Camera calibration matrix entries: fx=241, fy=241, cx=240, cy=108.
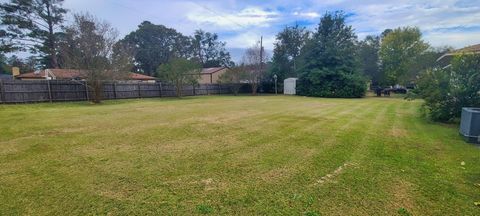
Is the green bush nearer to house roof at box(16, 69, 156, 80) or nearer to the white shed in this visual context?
house roof at box(16, 69, 156, 80)

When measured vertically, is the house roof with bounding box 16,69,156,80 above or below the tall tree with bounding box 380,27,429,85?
below

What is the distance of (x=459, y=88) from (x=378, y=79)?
3585 centimetres

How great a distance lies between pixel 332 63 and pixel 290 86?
19.2 ft

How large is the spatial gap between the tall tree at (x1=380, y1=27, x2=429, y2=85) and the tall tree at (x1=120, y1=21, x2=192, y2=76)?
3453cm

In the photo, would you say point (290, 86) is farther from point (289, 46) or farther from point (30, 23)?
point (30, 23)

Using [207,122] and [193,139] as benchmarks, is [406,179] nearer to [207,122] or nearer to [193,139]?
[193,139]

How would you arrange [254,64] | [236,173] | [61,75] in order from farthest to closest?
[254,64] → [61,75] → [236,173]

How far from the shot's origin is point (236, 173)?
366 cm

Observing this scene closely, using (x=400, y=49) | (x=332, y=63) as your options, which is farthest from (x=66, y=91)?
(x=400, y=49)

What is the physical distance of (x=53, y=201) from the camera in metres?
2.73

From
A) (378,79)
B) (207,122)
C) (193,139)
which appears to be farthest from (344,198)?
(378,79)

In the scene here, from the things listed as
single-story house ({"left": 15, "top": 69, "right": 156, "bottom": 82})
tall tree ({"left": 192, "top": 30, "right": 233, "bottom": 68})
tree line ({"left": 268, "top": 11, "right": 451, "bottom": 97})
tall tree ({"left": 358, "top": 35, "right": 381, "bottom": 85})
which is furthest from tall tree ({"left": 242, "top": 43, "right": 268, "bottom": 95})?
tall tree ({"left": 192, "top": 30, "right": 233, "bottom": 68})

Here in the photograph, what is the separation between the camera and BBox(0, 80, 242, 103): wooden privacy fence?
14416 mm

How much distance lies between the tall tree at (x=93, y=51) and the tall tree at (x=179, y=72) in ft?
18.8
